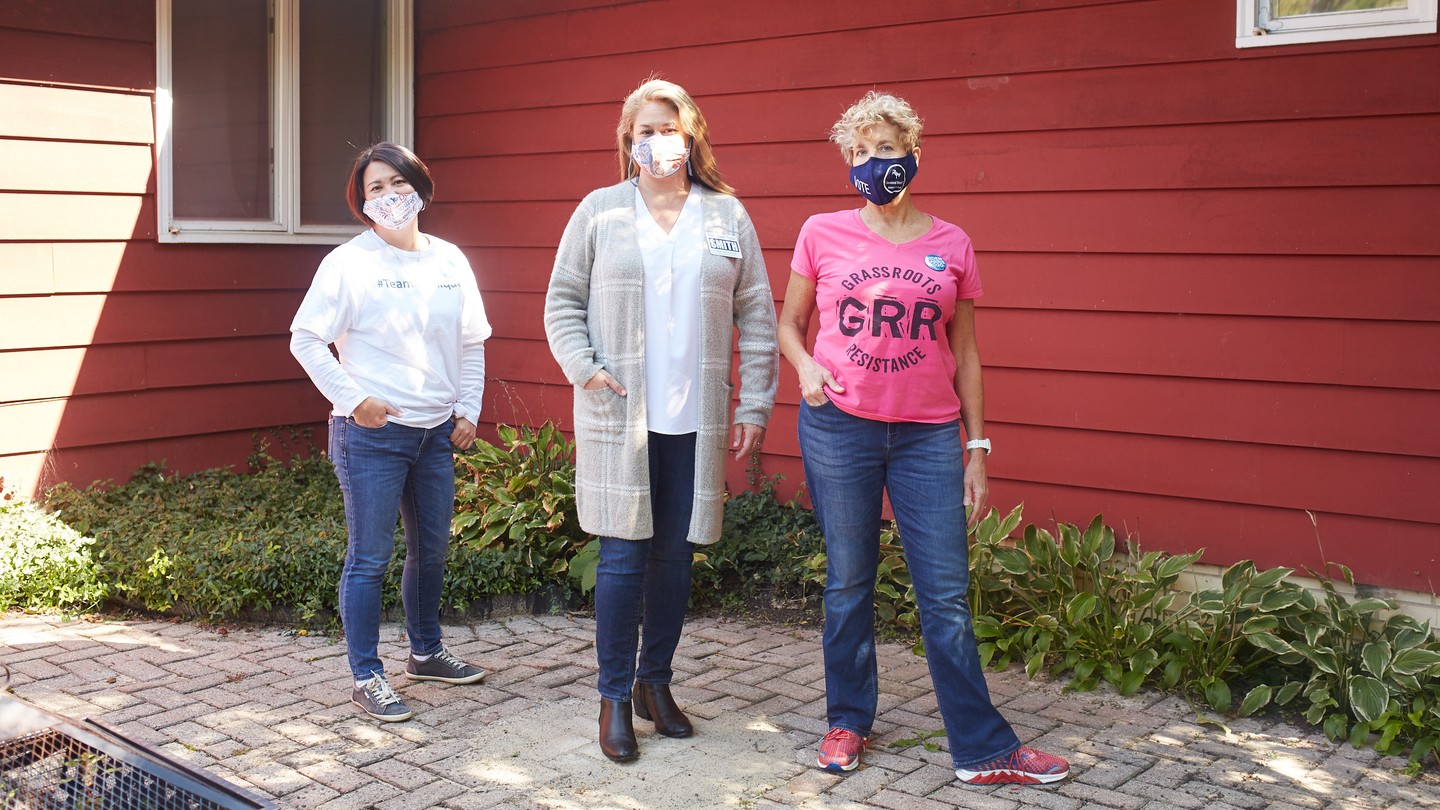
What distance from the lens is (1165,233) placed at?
477 cm

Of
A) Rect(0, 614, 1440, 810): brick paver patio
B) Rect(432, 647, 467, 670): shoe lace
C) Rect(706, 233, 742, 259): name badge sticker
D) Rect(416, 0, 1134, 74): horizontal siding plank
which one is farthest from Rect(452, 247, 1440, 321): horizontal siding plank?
Rect(432, 647, 467, 670): shoe lace

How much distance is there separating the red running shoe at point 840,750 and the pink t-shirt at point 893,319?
929mm

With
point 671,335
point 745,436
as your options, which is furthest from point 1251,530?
point 671,335

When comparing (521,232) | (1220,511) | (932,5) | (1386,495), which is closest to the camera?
(1386,495)

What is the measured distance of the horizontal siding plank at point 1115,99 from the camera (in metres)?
4.34

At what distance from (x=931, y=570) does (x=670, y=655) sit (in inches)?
33.9

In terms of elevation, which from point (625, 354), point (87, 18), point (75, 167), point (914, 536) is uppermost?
point (87, 18)

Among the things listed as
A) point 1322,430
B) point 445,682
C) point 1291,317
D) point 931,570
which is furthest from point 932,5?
point 445,682

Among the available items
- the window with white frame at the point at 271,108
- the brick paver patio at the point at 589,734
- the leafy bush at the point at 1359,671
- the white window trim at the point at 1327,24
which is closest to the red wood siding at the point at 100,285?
the window with white frame at the point at 271,108

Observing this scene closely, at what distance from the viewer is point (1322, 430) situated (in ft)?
14.8

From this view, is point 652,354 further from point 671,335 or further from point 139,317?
point 139,317

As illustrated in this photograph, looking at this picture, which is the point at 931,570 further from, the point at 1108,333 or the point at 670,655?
the point at 1108,333


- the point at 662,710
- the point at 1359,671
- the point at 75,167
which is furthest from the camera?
the point at 75,167

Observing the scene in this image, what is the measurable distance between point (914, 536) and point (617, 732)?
1.00m
